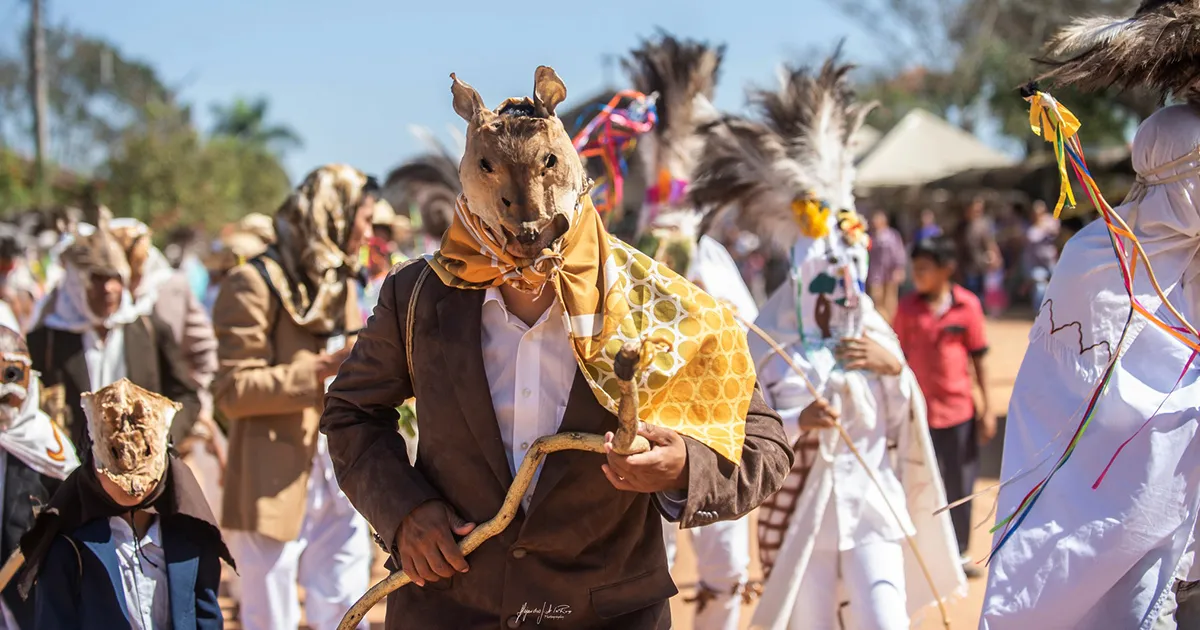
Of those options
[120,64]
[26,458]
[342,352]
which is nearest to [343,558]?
[342,352]

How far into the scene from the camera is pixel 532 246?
2.64m

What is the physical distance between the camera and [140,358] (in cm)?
621

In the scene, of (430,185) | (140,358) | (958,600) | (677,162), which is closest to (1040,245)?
(677,162)

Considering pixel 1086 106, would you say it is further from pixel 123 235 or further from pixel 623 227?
pixel 123 235

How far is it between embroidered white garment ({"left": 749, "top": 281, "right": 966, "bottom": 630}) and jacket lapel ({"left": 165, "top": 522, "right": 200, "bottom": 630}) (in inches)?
99.5

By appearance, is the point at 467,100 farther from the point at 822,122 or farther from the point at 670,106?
the point at 670,106

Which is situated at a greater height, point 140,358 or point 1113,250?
point 1113,250

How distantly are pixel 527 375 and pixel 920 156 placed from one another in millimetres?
27289

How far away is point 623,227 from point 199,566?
415 centimetres

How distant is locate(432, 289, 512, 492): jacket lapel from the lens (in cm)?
271

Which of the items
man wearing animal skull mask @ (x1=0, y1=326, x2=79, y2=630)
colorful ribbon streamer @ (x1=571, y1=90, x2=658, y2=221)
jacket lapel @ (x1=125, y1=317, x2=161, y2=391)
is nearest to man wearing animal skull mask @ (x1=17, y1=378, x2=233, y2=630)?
man wearing animal skull mask @ (x1=0, y1=326, x2=79, y2=630)

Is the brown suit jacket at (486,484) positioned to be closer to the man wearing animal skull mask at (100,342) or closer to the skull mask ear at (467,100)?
the skull mask ear at (467,100)

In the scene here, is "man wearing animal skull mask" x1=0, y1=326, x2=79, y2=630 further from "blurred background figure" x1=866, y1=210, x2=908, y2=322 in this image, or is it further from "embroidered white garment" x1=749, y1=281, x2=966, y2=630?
"blurred background figure" x1=866, y1=210, x2=908, y2=322

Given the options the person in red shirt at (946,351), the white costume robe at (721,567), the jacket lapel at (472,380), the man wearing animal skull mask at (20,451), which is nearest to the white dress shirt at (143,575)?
the man wearing animal skull mask at (20,451)
